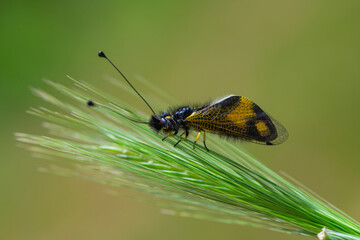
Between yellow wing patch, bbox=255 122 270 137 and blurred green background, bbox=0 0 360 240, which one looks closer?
yellow wing patch, bbox=255 122 270 137

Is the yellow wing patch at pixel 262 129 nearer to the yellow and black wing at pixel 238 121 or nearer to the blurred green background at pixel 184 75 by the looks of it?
the yellow and black wing at pixel 238 121

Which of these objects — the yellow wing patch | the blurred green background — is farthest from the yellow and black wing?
the blurred green background

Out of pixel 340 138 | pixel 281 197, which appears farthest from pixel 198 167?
pixel 340 138

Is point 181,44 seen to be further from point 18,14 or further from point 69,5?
point 18,14

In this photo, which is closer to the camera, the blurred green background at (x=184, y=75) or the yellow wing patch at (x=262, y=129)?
the yellow wing patch at (x=262, y=129)

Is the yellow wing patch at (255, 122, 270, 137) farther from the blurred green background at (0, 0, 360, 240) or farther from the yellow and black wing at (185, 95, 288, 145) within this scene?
the blurred green background at (0, 0, 360, 240)

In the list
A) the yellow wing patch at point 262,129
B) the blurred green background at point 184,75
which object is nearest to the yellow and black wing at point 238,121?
the yellow wing patch at point 262,129

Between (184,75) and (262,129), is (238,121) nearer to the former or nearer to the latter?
(262,129)
